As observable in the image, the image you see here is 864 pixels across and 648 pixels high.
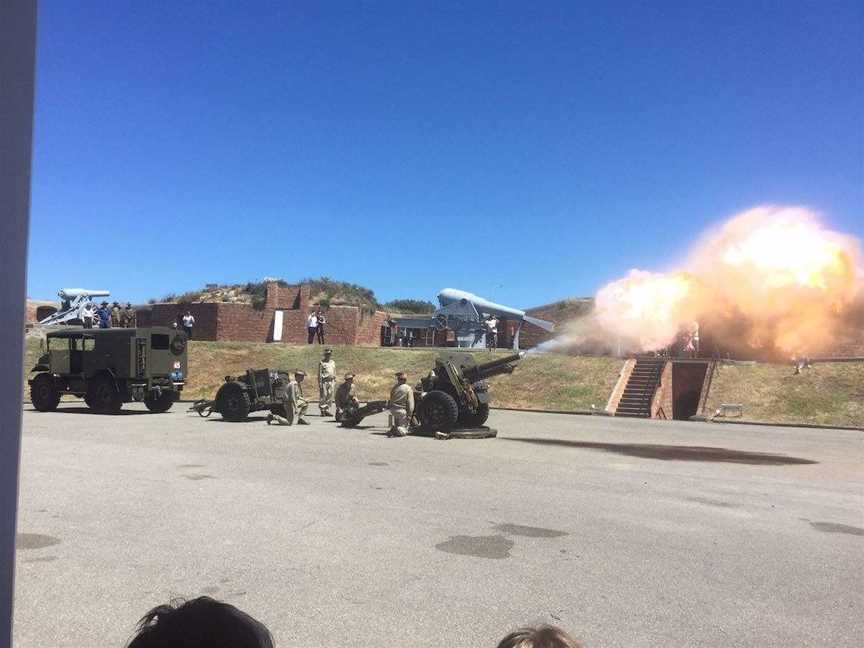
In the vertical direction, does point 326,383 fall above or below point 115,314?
below

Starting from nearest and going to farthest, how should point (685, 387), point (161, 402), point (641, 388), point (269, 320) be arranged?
point (161, 402) → point (641, 388) → point (685, 387) → point (269, 320)

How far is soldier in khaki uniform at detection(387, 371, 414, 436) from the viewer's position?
48.9 ft

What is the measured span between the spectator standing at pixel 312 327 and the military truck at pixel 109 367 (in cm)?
1453

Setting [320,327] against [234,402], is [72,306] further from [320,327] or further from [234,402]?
[234,402]

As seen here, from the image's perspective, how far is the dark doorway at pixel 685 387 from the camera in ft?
86.8

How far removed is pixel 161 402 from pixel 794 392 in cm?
2026

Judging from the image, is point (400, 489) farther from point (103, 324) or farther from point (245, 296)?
point (245, 296)

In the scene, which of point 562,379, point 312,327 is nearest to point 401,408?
point 562,379

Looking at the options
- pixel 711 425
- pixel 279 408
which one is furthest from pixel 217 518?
pixel 711 425

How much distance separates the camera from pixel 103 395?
18094mm

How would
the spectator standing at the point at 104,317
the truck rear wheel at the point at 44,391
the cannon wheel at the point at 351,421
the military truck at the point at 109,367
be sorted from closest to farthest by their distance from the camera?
the cannon wheel at the point at 351,421 → the military truck at the point at 109,367 → the truck rear wheel at the point at 44,391 → the spectator standing at the point at 104,317

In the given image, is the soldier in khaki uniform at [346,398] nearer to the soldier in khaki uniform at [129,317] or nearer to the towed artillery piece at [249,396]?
the towed artillery piece at [249,396]

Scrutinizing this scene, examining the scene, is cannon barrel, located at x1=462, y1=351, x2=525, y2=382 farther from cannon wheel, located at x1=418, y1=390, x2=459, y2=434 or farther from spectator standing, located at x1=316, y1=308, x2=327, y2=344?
spectator standing, located at x1=316, y1=308, x2=327, y2=344

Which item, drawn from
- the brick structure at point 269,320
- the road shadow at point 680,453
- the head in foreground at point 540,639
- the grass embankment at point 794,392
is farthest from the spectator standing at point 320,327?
the head in foreground at point 540,639
